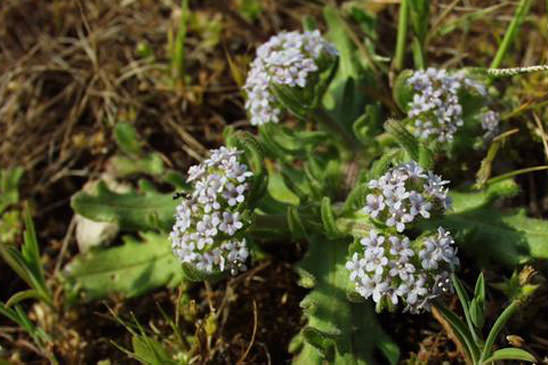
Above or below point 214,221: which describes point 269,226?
below

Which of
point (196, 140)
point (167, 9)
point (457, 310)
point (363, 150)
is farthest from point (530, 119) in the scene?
point (167, 9)

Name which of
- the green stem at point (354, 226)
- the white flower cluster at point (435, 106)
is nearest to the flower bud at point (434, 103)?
the white flower cluster at point (435, 106)

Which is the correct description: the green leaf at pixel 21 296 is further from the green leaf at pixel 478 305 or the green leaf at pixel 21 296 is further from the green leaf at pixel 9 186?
the green leaf at pixel 478 305

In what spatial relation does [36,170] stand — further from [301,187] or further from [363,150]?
[363,150]

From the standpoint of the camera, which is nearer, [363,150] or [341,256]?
[341,256]

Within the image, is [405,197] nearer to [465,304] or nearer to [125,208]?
[465,304]

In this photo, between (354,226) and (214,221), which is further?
(354,226)

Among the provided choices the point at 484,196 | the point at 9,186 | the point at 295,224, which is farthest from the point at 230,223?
the point at 9,186
